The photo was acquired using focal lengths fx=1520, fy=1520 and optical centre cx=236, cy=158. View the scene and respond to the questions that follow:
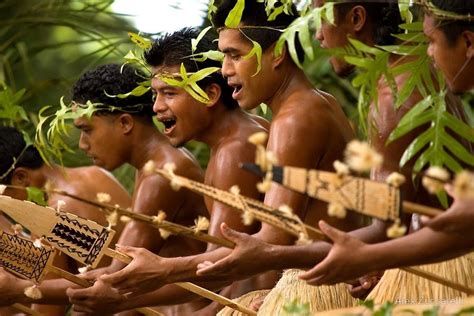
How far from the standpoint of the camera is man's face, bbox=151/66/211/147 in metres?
4.96

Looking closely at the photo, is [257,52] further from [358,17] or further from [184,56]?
[184,56]

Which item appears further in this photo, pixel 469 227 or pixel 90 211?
pixel 90 211

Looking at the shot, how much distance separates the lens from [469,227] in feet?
10.0

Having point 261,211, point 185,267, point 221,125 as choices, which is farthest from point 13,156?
point 261,211

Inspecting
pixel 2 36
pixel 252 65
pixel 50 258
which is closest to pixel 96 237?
pixel 50 258

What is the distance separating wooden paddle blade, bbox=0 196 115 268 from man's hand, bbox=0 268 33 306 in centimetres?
83

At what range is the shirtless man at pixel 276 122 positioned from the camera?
4.13 metres

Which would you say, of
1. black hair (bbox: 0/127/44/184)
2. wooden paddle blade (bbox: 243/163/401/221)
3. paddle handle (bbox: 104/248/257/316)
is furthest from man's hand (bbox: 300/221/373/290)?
black hair (bbox: 0/127/44/184)

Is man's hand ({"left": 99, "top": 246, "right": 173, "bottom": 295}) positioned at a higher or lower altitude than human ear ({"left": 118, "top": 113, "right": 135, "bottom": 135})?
higher

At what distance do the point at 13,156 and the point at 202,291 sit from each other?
2.05 meters

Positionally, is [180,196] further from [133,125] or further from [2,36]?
[2,36]

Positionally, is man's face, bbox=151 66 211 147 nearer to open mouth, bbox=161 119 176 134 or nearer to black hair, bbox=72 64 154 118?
open mouth, bbox=161 119 176 134

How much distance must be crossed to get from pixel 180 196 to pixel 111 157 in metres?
0.44

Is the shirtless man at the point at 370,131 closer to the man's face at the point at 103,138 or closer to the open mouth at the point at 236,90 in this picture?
the open mouth at the point at 236,90
